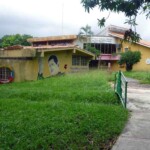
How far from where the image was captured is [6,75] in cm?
2059

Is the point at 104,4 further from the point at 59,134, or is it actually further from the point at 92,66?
the point at 92,66

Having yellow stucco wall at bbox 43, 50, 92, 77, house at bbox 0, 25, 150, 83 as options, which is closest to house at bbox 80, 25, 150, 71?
house at bbox 0, 25, 150, 83

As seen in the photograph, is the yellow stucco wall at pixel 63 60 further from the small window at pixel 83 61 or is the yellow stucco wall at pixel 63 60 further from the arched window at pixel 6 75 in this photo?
the arched window at pixel 6 75

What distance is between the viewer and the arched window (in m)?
20.3

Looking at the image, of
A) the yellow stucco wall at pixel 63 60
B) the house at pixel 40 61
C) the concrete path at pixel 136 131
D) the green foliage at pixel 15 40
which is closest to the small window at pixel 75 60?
the house at pixel 40 61

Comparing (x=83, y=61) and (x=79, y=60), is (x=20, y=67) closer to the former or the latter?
(x=79, y=60)

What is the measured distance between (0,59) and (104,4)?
1684 centimetres

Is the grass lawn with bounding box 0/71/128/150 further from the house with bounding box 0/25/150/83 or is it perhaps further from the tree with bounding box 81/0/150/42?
the house with bounding box 0/25/150/83

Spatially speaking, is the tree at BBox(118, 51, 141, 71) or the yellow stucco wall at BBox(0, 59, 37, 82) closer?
the yellow stucco wall at BBox(0, 59, 37, 82)

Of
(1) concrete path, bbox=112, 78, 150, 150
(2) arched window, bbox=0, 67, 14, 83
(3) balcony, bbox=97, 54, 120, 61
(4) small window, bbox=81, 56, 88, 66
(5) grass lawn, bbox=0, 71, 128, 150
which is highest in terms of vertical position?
(3) balcony, bbox=97, 54, 120, 61

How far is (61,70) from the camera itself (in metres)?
24.3

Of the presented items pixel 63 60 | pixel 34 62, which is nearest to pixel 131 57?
pixel 63 60

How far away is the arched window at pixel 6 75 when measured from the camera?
20.3 metres

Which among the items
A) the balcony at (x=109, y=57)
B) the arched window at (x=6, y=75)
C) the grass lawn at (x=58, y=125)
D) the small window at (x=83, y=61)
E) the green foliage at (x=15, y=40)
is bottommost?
the grass lawn at (x=58, y=125)
